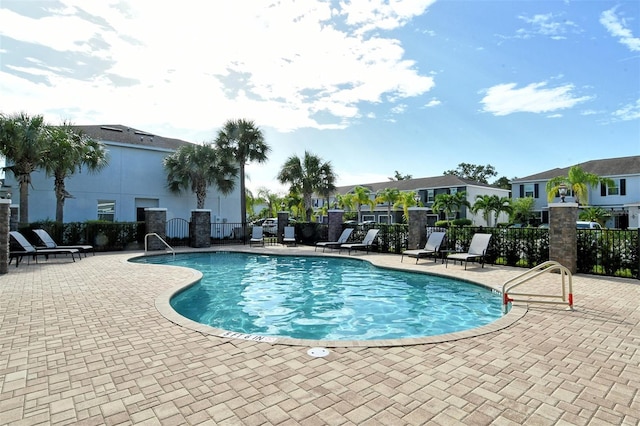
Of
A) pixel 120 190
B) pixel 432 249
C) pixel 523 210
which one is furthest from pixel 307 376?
pixel 523 210

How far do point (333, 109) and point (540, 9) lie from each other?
1037 centimetres

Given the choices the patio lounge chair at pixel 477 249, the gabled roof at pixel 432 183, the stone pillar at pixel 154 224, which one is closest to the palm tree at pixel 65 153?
the stone pillar at pixel 154 224

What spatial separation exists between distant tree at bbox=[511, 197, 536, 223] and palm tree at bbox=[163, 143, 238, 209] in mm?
26714

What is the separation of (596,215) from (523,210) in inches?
252

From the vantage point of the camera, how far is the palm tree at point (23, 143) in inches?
573

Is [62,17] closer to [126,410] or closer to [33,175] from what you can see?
[126,410]

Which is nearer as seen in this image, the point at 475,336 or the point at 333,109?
the point at 475,336

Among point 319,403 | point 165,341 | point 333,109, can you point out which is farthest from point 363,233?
point 319,403

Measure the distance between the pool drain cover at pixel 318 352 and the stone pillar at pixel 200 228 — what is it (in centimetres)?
1678

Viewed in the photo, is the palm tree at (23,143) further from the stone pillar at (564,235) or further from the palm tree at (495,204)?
the palm tree at (495,204)

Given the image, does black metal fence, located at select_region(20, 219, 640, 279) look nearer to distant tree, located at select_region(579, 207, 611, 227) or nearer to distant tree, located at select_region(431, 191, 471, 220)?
distant tree, located at select_region(431, 191, 471, 220)

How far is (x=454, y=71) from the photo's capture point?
14.3 m

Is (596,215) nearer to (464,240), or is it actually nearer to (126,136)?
(464,240)

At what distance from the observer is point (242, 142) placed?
24.0 meters
